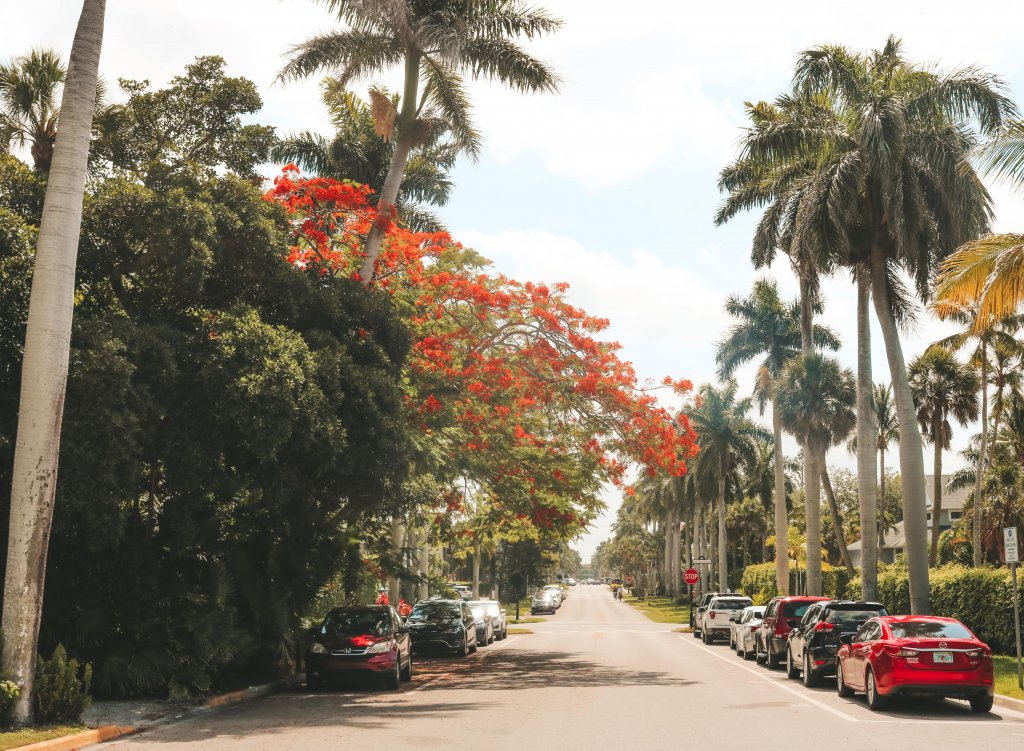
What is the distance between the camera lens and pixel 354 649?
736 inches

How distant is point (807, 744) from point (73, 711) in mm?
8837

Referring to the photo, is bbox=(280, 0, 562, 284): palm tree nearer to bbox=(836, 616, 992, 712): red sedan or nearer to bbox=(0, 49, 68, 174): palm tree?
bbox=(0, 49, 68, 174): palm tree

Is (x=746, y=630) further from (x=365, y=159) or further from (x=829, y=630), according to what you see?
(x=365, y=159)

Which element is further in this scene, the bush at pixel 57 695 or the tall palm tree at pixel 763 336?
the tall palm tree at pixel 763 336

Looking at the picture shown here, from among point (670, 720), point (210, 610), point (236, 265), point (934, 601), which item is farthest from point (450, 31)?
point (934, 601)

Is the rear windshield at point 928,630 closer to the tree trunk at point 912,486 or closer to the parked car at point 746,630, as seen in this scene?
the tree trunk at point 912,486

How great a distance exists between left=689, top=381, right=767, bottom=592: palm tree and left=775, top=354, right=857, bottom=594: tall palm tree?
59.2 feet

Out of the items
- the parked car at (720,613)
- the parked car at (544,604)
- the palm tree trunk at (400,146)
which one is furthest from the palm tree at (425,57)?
the parked car at (544,604)

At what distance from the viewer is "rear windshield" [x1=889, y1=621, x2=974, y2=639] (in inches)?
581

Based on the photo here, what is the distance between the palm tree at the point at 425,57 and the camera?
66.0 feet

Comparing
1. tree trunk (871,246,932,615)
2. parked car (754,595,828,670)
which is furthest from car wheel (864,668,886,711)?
tree trunk (871,246,932,615)

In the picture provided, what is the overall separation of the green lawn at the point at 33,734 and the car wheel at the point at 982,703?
12247mm

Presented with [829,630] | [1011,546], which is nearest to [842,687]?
[829,630]

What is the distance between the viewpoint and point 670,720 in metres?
13.6
